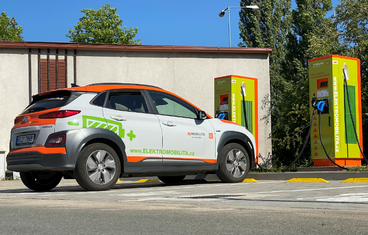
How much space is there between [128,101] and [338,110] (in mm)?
5220

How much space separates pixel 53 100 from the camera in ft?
26.7

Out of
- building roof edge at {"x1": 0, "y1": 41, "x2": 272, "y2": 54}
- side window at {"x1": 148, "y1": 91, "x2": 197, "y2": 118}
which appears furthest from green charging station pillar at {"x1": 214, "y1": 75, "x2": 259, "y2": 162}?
side window at {"x1": 148, "y1": 91, "x2": 197, "y2": 118}

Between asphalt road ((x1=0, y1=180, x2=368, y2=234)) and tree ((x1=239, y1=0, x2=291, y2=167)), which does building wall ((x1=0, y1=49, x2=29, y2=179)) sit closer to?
asphalt road ((x1=0, y1=180, x2=368, y2=234))

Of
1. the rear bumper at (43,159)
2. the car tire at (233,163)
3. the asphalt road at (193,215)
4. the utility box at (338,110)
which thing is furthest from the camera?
the utility box at (338,110)

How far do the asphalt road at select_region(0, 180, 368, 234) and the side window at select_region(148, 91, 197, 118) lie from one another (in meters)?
2.74

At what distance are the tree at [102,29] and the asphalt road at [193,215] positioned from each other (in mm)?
35410

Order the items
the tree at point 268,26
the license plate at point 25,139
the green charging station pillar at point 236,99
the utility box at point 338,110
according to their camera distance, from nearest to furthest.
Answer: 1. the license plate at point 25,139
2. the utility box at point 338,110
3. the green charging station pillar at point 236,99
4. the tree at point 268,26

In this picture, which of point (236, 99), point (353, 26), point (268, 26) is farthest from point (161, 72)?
point (268, 26)

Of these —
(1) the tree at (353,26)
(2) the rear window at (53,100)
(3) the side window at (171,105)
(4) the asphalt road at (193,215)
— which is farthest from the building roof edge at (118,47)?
(4) the asphalt road at (193,215)

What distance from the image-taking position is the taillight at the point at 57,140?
765 centimetres

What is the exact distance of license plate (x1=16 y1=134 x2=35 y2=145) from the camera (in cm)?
792

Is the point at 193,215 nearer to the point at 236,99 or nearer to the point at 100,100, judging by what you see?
the point at 100,100

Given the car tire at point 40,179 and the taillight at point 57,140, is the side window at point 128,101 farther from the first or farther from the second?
the car tire at point 40,179

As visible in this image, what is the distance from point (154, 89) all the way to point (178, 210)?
4314 millimetres
